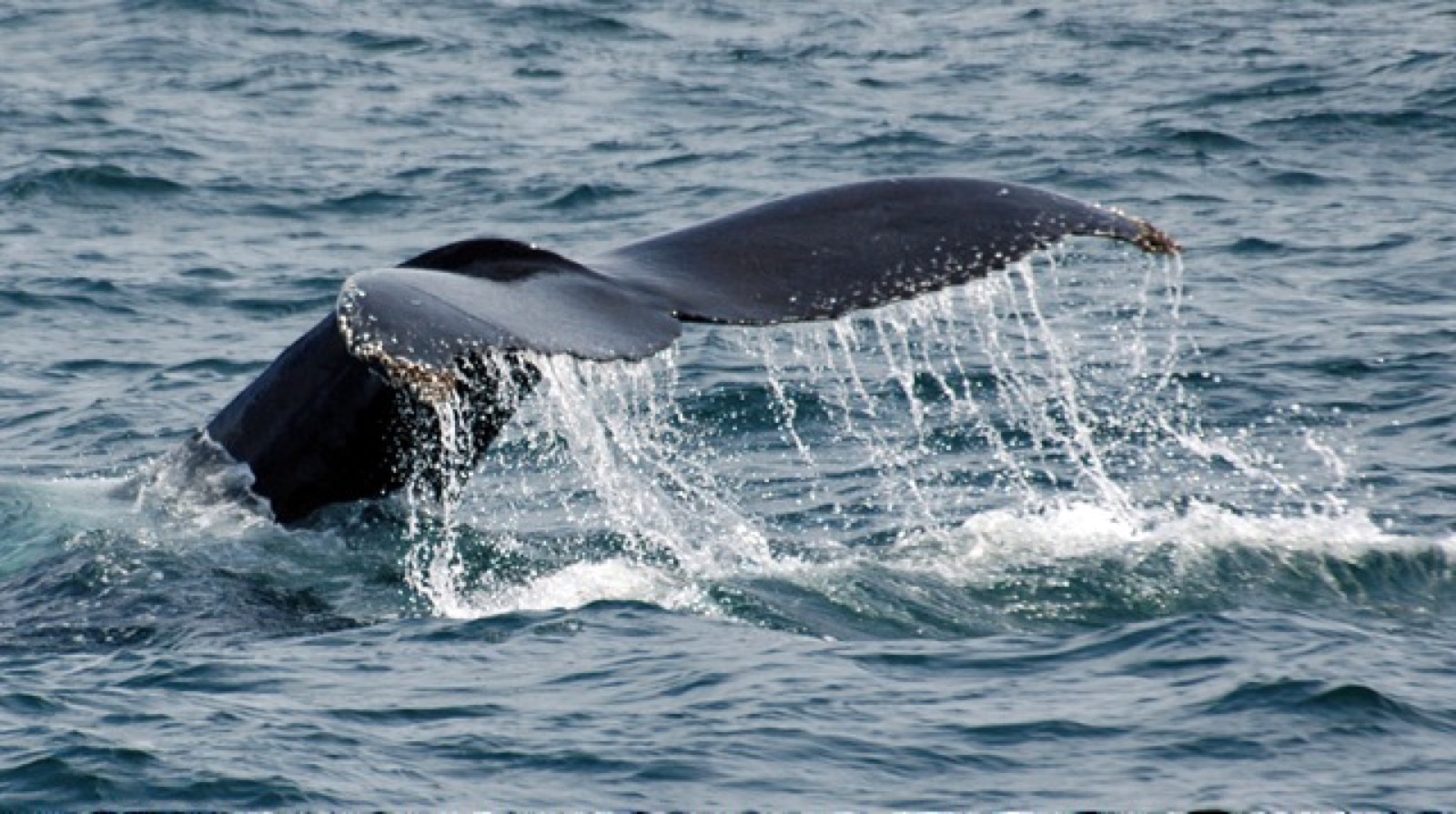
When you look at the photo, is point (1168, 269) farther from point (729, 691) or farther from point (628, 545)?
point (729, 691)

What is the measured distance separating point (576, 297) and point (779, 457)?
4.99 m

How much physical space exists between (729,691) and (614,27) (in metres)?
17.4

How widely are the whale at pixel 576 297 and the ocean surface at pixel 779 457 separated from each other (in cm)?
19

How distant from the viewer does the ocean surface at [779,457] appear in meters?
6.63

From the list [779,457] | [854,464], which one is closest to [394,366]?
[854,464]

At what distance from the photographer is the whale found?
5.77 meters

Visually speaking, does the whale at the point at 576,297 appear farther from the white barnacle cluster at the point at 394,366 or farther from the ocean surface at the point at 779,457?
the ocean surface at the point at 779,457

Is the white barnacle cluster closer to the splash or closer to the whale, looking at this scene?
the whale

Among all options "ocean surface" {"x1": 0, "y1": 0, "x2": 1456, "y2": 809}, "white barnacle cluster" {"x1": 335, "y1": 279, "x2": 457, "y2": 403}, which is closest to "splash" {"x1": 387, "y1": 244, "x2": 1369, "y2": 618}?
"ocean surface" {"x1": 0, "y1": 0, "x2": 1456, "y2": 809}

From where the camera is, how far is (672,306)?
6359mm

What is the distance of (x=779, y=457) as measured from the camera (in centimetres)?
1121

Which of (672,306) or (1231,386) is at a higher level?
(672,306)

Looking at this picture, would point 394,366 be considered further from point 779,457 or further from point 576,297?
point 779,457

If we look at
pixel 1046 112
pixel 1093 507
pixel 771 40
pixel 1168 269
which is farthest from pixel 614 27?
pixel 1093 507
